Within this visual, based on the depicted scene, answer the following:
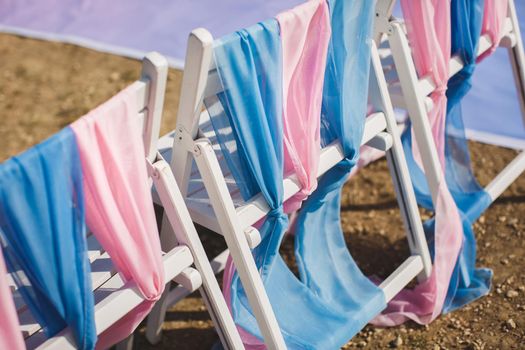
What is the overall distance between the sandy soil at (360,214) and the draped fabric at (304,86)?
0.89 m

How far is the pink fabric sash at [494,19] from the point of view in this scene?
266 centimetres

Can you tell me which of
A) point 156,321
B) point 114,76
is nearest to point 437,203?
point 156,321

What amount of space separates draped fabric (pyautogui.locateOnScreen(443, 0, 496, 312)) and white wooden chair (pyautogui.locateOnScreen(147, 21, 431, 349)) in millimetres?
220

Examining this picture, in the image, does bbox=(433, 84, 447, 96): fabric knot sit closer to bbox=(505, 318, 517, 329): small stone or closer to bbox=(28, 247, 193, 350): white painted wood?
bbox=(505, 318, 517, 329): small stone

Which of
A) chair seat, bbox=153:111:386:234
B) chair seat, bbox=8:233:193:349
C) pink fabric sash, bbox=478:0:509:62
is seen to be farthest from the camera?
pink fabric sash, bbox=478:0:509:62

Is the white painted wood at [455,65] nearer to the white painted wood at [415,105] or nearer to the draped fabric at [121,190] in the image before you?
the white painted wood at [415,105]

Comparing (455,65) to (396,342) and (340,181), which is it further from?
(396,342)

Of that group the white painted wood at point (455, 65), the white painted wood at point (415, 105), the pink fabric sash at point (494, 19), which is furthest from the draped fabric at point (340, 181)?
the pink fabric sash at point (494, 19)

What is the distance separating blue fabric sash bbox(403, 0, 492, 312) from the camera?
254cm

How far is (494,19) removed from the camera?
270 centimetres

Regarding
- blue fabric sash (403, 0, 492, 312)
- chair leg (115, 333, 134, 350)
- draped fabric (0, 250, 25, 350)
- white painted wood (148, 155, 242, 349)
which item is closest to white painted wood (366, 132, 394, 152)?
blue fabric sash (403, 0, 492, 312)

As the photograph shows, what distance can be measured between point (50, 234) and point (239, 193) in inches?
31.5

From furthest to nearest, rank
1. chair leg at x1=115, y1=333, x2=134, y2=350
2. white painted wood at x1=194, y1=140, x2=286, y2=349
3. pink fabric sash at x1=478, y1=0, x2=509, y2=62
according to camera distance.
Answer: pink fabric sash at x1=478, y1=0, x2=509, y2=62
chair leg at x1=115, y1=333, x2=134, y2=350
white painted wood at x1=194, y1=140, x2=286, y2=349

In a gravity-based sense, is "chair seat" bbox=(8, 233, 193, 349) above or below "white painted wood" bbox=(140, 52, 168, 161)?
below
